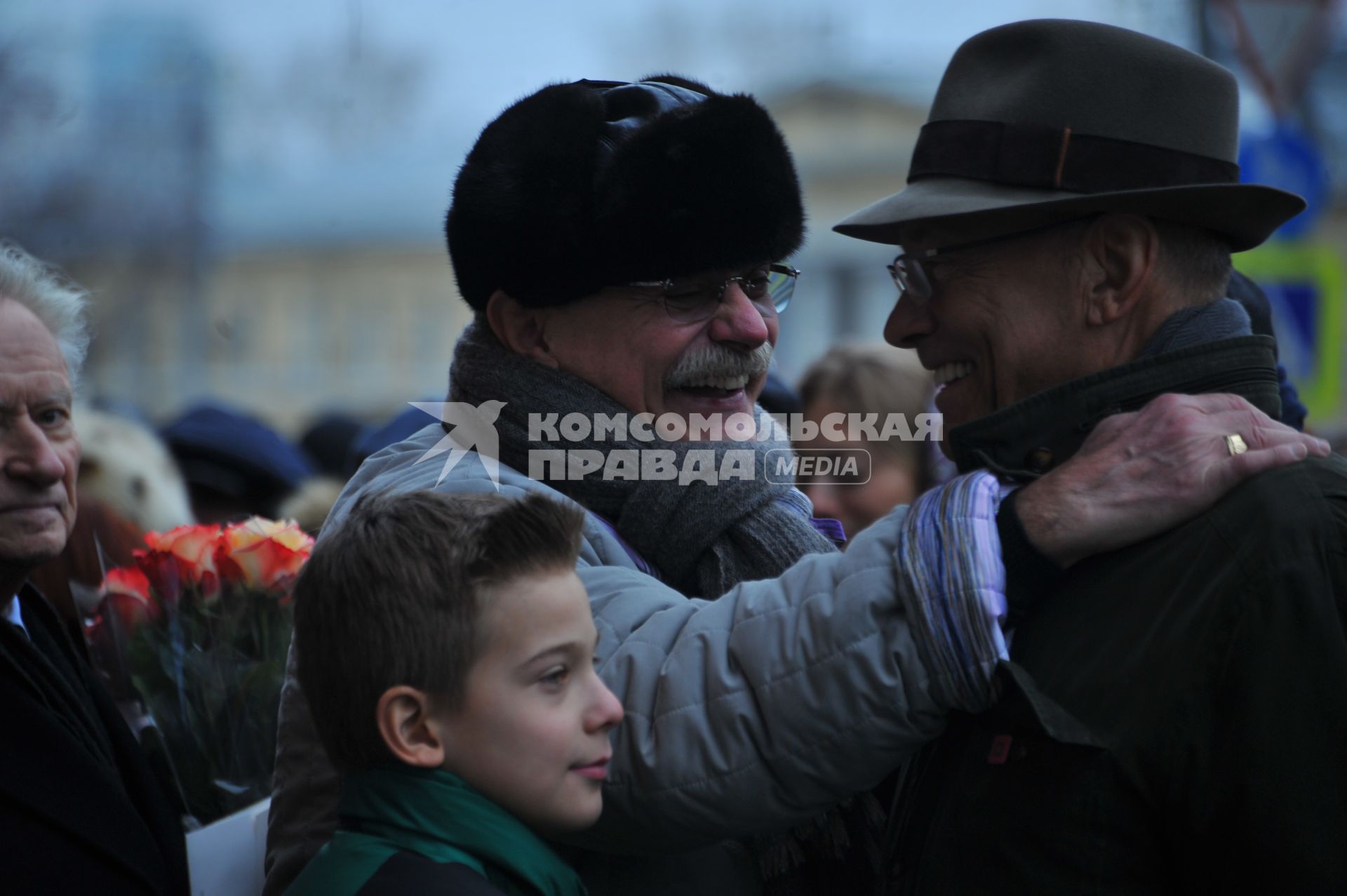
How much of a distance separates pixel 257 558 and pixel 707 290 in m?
1.03

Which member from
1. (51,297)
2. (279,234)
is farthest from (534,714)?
(279,234)

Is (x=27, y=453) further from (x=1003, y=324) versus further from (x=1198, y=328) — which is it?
(x=1198, y=328)

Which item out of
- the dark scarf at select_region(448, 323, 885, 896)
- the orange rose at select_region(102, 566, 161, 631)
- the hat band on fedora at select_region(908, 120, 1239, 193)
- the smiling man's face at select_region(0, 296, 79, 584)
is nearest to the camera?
the hat band on fedora at select_region(908, 120, 1239, 193)

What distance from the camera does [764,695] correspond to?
1.85 metres

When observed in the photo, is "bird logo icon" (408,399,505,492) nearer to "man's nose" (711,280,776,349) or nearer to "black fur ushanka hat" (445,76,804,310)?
"black fur ushanka hat" (445,76,804,310)

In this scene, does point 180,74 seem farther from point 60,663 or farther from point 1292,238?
point 1292,238

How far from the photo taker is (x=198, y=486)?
529cm

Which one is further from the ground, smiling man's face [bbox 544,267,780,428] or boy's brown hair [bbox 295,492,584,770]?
smiling man's face [bbox 544,267,780,428]

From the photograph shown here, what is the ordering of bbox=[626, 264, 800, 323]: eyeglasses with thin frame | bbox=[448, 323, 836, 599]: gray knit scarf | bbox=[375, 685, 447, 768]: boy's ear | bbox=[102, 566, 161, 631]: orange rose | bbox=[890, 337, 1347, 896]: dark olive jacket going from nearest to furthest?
1. bbox=[890, 337, 1347, 896]: dark olive jacket
2. bbox=[375, 685, 447, 768]: boy's ear
3. bbox=[448, 323, 836, 599]: gray knit scarf
4. bbox=[626, 264, 800, 323]: eyeglasses with thin frame
5. bbox=[102, 566, 161, 631]: orange rose

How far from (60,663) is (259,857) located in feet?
2.11

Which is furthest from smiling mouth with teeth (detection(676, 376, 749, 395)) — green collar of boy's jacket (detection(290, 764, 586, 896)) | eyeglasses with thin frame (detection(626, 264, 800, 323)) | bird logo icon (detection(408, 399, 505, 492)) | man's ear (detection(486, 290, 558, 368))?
green collar of boy's jacket (detection(290, 764, 586, 896))

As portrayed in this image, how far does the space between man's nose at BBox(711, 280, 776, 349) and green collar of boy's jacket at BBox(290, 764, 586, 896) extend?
1.02 metres

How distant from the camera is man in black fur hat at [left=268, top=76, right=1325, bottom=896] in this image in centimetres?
183

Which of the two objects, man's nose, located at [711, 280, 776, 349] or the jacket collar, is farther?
man's nose, located at [711, 280, 776, 349]
